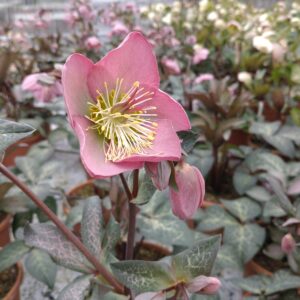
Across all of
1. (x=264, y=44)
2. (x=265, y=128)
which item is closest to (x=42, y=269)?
(x=265, y=128)

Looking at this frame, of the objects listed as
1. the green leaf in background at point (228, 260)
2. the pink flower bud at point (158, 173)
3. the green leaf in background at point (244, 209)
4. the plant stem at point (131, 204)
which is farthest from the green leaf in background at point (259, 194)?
the pink flower bud at point (158, 173)

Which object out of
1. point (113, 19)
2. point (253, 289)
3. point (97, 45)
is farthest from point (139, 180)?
point (113, 19)

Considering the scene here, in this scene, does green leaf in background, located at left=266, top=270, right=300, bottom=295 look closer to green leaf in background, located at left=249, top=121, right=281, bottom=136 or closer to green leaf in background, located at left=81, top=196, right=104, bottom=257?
green leaf in background, located at left=81, top=196, right=104, bottom=257

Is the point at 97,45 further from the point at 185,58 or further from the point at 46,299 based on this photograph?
the point at 46,299

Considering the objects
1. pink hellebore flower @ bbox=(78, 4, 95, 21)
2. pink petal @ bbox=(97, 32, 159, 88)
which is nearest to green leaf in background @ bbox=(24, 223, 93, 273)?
pink petal @ bbox=(97, 32, 159, 88)

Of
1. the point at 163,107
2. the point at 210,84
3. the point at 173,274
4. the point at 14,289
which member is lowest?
the point at 14,289

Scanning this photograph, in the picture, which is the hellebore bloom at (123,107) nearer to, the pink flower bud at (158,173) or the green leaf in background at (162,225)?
the pink flower bud at (158,173)
